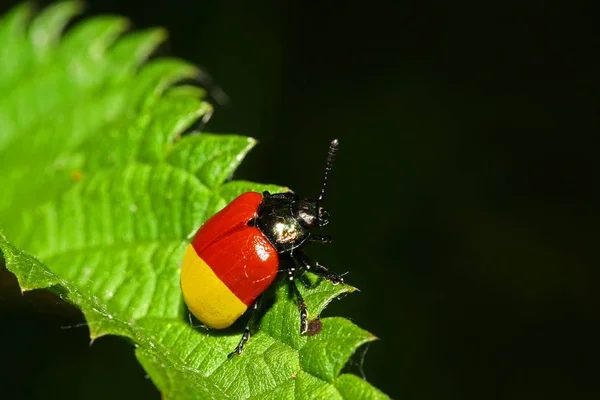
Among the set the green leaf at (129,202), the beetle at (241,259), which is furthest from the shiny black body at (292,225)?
the green leaf at (129,202)

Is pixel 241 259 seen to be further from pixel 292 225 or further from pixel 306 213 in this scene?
pixel 306 213

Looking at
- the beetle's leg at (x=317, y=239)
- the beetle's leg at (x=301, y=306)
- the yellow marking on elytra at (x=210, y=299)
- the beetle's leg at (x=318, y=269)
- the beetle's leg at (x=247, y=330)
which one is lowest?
the beetle's leg at (x=247, y=330)

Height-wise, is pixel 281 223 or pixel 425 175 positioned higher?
pixel 281 223

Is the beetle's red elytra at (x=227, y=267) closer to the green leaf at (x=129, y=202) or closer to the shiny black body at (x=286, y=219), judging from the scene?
the shiny black body at (x=286, y=219)

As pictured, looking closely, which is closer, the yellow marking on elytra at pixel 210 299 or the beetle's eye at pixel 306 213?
the yellow marking on elytra at pixel 210 299

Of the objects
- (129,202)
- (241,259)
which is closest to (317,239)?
(241,259)

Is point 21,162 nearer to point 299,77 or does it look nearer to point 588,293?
point 299,77

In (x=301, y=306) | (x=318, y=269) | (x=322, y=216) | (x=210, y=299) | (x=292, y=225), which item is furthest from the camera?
(x=322, y=216)
